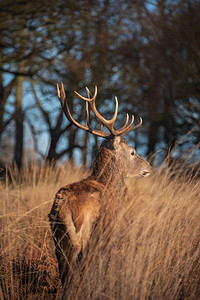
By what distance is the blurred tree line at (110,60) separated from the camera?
9.59m

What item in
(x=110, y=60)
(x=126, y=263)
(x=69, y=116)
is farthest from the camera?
(x=110, y=60)

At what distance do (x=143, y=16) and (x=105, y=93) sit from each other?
3.71 meters

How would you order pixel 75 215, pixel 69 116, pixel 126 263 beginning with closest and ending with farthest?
pixel 126 263 < pixel 75 215 < pixel 69 116

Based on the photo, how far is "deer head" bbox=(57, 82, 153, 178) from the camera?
12.3 ft

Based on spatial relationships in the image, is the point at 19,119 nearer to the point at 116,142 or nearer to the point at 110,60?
→ the point at 110,60

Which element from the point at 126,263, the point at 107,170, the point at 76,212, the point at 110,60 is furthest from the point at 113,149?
the point at 110,60

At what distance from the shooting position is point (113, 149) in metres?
3.89

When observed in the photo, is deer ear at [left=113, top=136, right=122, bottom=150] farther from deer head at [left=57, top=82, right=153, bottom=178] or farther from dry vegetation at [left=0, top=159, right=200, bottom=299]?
dry vegetation at [left=0, top=159, right=200, bottom=299]

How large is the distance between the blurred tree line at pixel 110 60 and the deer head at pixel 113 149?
5.01 m

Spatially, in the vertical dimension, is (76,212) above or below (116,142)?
below

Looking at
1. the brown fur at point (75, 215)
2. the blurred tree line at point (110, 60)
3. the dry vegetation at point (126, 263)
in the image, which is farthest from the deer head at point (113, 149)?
the blurred tree line at point (110, 60)

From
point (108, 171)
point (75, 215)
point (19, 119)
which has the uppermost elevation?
point (19, 119)

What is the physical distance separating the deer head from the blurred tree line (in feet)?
16.4

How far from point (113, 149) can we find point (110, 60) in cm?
748
